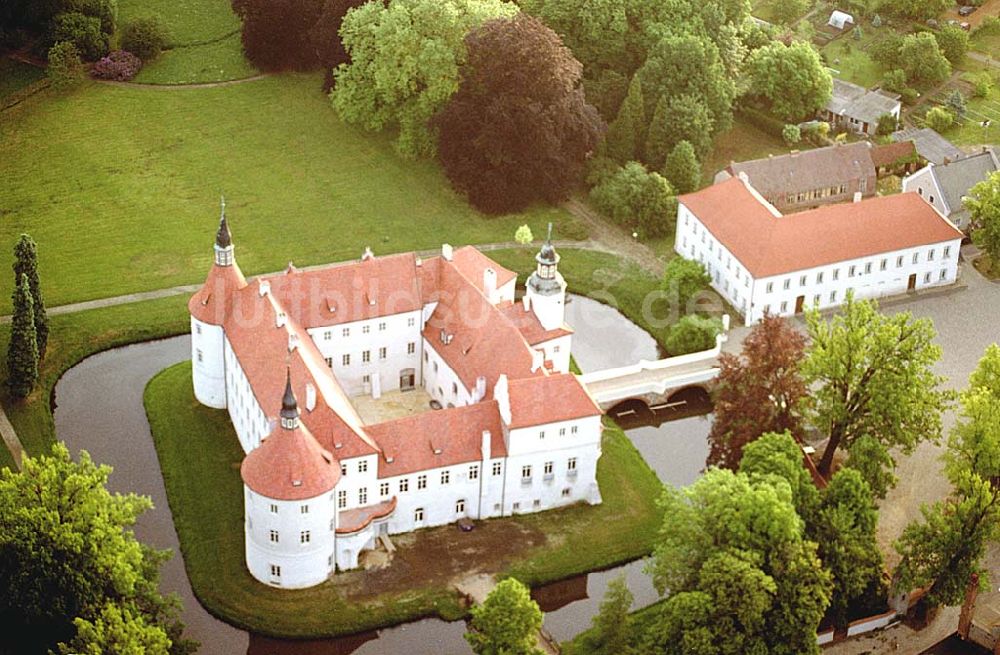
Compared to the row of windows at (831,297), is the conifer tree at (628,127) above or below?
above

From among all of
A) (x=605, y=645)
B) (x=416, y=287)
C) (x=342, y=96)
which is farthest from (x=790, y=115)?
(x=605, y=645)

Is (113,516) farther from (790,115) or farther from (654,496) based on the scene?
(790,115)

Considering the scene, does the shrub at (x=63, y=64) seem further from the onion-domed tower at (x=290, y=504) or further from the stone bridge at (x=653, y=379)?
the onion-domed tower at (x=290, y=504)

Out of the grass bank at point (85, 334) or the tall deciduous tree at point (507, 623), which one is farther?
the grass bank at point (85, 334)

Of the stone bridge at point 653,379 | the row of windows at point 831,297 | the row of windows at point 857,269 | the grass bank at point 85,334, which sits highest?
the row of windows at point 857,269

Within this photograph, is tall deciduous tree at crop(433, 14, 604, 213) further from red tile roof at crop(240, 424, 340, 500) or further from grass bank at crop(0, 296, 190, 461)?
red tile roof at crop(240, 424, 340, 500)

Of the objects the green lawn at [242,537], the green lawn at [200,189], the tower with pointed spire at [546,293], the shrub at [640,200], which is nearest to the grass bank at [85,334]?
the green lawn at [200,189]

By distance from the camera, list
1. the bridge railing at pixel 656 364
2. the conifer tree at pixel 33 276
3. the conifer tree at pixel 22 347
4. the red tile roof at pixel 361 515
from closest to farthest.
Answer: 1. the red tile roof at pixel 361 515
2. the conifer tree at pixel 22 347
3. the conifer tree at pixel 33 276
4. the bridge railing at pixel 656 364
